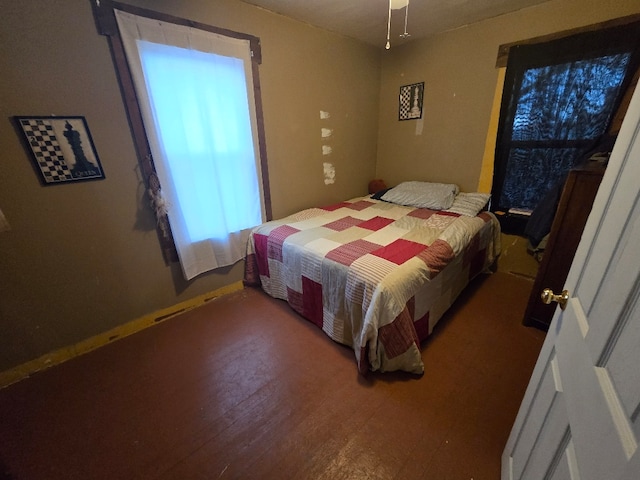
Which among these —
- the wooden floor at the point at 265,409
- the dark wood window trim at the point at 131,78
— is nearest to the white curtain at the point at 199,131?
the dark wood window trim at the point at 131,78

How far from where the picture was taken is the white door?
45 centimetres

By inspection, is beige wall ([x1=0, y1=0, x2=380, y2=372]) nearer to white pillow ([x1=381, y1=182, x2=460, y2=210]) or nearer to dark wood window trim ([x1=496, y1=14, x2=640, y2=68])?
white pillow ([x1=381, y1=182, x2=460, y2=210])

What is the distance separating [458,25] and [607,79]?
122cm

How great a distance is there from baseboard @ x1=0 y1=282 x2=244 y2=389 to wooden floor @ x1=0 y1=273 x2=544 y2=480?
0.06m

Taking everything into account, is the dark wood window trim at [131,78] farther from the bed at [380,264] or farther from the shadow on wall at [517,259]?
the shadow on wall at [517,259]

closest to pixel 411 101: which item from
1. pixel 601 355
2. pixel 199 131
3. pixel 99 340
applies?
pixel 199 131

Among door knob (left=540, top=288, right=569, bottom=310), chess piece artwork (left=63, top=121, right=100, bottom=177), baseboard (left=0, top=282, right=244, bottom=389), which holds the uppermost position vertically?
chess piece artwork (left=63, top=121, right=100, bottom=177)

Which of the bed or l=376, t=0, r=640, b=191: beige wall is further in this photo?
l=376, t=0, r=640, b=191: beige wall

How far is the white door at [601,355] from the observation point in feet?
1.47

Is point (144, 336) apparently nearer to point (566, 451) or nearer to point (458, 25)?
point (566, 451)

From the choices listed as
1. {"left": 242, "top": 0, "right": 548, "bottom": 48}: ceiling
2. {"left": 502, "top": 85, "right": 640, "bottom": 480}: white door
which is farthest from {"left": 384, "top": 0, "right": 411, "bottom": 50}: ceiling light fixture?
{"left": 502, "top": 85, "right": 640, "bottom": 480}: white door

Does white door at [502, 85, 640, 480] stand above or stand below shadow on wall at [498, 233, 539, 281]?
above

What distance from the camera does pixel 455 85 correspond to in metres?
2.49

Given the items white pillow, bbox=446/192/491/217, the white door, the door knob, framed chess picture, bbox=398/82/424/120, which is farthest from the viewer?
framed chess picture, bbox=398/82/424/120
